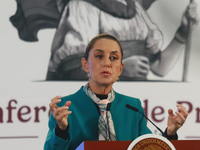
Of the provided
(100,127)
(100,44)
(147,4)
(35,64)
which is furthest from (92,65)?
(147,4)

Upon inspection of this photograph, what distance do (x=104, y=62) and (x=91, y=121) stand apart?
1.05 ft

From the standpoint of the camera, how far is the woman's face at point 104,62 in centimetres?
196

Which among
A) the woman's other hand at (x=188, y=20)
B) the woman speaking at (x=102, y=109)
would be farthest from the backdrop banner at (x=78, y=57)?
the woman speaking at (x=102, y=109)

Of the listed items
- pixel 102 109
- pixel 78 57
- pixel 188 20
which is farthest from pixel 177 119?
pixel 188 20

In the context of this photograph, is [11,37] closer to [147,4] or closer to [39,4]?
[39,4]

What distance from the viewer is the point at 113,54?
6.56ft

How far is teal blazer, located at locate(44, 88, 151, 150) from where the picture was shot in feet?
6.07

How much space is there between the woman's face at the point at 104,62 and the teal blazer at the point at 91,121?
0.12m

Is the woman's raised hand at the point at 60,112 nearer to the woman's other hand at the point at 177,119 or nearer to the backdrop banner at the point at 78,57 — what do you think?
the woman's other hand at the point at 177,119

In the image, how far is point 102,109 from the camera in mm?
1927

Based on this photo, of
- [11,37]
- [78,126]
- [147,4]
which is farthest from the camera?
[147,4]

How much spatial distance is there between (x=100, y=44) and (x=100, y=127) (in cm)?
45

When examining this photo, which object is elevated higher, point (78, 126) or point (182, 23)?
point (182, 23)

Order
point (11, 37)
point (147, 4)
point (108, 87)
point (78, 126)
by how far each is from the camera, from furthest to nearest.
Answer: point (147, 4) → point (11, 37) → point (108, 87) → point (78, 126)
